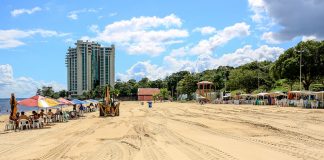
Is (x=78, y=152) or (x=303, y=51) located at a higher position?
(x=303, y=51)

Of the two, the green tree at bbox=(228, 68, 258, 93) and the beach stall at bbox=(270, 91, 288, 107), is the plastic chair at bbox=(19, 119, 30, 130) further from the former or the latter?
the green tree at bbox=(228, 68, 258, 93)

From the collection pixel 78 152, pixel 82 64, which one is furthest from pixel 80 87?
pixel 78 152

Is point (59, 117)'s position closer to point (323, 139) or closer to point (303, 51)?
point (323, 139)

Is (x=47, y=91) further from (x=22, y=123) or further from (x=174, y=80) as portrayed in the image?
(x=22, y=123)

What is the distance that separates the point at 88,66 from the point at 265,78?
342 feet

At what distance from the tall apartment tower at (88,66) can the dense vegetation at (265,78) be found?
12.0 metres

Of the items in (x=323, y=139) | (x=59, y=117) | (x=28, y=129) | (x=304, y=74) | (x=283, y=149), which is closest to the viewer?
(x=283, y=149)

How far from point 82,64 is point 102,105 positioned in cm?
14564

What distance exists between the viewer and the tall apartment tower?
571ft

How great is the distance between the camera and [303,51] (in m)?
52.8

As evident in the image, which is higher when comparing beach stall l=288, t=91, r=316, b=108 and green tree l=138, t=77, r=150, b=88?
green tree l=138, t=77, r=150, b=88

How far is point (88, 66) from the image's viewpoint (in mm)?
175625

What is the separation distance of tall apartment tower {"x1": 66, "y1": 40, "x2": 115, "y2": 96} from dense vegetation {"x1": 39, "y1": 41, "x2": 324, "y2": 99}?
39.2 feet

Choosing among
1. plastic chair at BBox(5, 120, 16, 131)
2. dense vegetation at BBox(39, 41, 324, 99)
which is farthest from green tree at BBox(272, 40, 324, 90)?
plastic chair at BBox(5, 120, 16, 131)
